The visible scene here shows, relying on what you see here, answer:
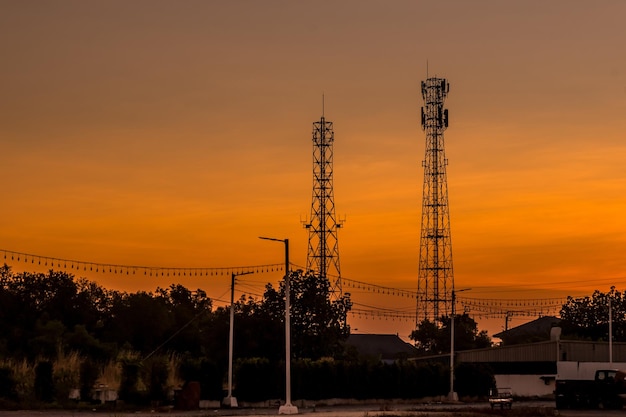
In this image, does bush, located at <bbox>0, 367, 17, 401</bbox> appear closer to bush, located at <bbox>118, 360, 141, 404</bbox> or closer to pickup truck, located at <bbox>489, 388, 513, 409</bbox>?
bush, located at <bbox>118, 360, 141, 404</bbox>

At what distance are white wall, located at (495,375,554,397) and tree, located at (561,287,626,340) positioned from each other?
50.9m

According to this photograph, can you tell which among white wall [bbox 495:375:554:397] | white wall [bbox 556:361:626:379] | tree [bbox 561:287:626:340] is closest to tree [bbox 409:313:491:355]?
tree [bbox 561:287:626:340]

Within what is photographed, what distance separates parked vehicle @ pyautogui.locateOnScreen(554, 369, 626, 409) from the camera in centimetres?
7794

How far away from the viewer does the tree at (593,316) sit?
556 ft

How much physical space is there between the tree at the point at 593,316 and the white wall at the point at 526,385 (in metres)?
50.9

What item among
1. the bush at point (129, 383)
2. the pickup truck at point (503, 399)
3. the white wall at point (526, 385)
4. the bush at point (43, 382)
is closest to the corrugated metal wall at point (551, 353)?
the white wall at point (526, 385)

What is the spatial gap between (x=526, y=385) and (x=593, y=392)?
3921cm

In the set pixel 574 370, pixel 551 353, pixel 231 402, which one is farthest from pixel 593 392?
pixel 551 353

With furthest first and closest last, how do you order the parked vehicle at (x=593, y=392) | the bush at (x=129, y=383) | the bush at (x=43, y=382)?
the bush at (x=129, y=383) < the parked vehicle at (x=593, y=392) < the bush at (x=43, y=382)

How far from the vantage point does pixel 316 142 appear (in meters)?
118

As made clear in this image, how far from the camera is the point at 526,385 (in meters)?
118

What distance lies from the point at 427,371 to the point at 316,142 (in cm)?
2848

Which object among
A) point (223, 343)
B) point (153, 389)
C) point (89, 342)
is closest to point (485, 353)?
point (223, 343)

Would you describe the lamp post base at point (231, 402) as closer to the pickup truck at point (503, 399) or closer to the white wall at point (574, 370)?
the pickup truck at point (503, 399)
